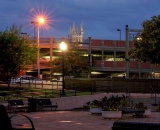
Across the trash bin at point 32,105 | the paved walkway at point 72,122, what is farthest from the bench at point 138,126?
the trash bin at point 32,105

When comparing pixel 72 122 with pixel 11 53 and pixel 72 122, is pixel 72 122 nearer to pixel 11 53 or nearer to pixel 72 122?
pixel 72 122

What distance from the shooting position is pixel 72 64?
62.4m

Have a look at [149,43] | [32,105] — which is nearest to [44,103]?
[32,105]

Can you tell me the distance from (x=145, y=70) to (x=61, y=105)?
4654 cm

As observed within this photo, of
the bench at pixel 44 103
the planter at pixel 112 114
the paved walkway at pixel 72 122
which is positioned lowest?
the paved walkway at pixel 72 122

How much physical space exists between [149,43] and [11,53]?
13.7m

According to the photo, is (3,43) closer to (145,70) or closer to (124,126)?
(124,126)

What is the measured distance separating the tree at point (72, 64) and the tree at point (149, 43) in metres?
25.0

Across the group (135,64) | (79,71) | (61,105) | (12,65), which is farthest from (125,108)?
(135,64)

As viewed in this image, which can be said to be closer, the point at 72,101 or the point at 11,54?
the point at 72,101

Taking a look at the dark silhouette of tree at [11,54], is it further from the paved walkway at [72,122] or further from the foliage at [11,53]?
the paved walkway at [72,122]

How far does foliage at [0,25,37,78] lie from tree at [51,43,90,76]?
893 inches

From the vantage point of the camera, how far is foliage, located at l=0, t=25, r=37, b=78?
36781 millimetres

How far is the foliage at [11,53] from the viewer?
3678 cm
